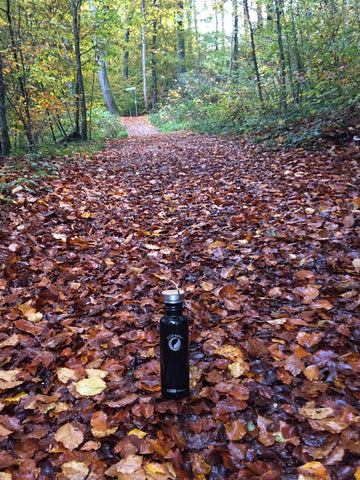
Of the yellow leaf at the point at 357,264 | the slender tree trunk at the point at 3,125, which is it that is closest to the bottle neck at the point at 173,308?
the yellow leaf at the point at 357,264

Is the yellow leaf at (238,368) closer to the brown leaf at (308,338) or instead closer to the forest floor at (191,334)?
the forest floor at (191,334)

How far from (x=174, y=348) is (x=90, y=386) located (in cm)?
64

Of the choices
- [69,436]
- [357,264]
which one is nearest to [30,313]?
[69,436]

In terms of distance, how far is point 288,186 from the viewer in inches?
213

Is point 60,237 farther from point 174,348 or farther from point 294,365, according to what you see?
point 294,365

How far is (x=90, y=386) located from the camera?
82.5 inches

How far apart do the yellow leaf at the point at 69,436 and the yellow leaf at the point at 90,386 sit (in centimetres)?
25

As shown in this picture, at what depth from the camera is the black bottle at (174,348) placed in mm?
1917

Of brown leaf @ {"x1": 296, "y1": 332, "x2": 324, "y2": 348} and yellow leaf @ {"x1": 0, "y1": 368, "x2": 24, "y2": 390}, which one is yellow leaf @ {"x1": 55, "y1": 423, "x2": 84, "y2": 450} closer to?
yellow leaf @ {"x1": 0, "y1": 368, "x2": 24, "y2": 390}

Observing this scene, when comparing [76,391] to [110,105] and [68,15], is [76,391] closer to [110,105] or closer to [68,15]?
[68,15]

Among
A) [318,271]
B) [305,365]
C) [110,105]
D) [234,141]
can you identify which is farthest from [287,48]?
[110,105]

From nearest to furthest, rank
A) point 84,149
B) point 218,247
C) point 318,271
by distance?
point 318,271
point 218,247
point 84,149

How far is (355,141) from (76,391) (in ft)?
20.5

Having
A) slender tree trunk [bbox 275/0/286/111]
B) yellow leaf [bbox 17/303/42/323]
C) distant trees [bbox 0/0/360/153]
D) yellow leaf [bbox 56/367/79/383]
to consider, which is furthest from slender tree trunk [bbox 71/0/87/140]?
yellow leaf [bbox 56/367/79/383]
